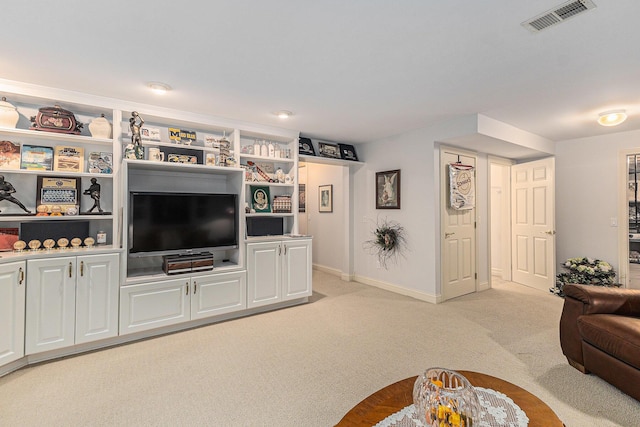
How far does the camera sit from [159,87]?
108 inches

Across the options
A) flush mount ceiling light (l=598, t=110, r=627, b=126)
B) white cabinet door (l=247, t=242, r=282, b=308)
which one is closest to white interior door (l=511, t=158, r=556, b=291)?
flush mount ceiling light (l=598, t=110, r=627, b=126)

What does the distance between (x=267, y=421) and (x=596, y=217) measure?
5.37 m

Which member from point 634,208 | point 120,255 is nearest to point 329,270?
point 120,255

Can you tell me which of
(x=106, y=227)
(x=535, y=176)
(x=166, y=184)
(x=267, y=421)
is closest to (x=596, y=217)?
(x=535, y=176)

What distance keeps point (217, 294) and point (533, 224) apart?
480cm

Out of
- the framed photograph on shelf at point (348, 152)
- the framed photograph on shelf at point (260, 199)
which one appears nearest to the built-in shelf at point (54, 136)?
the framed photograph on shelf at point (260, 199)

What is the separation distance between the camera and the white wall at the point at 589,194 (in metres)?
4.38

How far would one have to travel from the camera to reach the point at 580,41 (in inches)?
79.5

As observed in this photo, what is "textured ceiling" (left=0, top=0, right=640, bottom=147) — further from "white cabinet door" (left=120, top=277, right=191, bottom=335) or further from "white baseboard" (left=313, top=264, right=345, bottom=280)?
"white baseboard" (left=313, top=264, right=345, bottom=280)

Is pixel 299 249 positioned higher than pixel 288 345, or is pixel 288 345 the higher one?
pixel 299 249

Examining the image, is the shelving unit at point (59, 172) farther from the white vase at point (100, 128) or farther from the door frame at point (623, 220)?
the door frame at point (623, 220)

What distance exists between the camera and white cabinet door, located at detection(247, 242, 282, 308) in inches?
143

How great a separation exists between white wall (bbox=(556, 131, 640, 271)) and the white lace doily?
4624 mm

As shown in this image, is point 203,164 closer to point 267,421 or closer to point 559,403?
point 267,421
